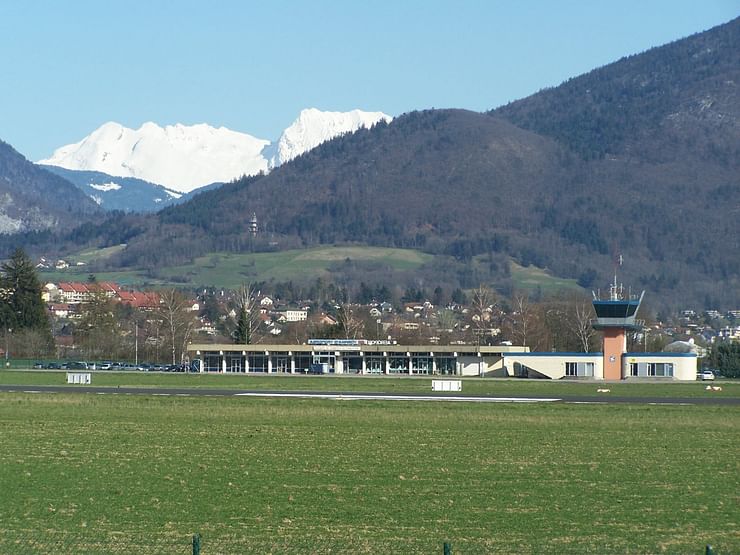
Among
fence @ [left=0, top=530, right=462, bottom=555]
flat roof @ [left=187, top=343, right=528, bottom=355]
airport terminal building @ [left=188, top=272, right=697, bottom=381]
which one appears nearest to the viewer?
fence @ [left=0, top=530, right=462, bottom=555]

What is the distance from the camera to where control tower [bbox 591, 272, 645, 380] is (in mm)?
110312

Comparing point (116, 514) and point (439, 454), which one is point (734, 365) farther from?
point (116, 514)

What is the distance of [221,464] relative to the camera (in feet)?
108

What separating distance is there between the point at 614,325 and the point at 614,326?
214 millimetres

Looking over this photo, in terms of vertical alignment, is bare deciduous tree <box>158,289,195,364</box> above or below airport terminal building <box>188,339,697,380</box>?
above

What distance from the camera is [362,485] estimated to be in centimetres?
2925

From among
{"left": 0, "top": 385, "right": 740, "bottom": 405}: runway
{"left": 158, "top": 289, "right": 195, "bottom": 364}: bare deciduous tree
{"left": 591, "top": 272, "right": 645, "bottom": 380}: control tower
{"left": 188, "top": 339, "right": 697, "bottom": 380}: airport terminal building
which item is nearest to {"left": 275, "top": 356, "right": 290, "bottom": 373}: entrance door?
{"left": 188, "top": 339, "right": 697, "bottom": 380}: airport terminal building

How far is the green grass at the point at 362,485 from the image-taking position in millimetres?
22859

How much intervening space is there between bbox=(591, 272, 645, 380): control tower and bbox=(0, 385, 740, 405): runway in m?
36.1

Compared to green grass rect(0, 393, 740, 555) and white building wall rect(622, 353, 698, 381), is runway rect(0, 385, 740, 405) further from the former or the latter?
white building wall rect(622, 353, 698, 381)

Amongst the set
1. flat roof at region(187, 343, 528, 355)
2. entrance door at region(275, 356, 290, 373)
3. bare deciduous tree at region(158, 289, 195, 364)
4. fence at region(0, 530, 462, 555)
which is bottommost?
entrance door at region(275, 356, 290, 373)

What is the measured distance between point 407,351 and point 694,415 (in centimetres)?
6960

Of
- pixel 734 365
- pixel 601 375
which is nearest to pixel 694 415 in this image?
pixel 601 375

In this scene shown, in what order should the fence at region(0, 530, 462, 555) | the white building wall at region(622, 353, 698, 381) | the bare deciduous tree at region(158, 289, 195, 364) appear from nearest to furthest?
the fence at region(0, 530, 462, 555)
the white building wall at region(622, 353, 698, 381)
the bare deciduous tree at region(158, 289, 195, 364)
